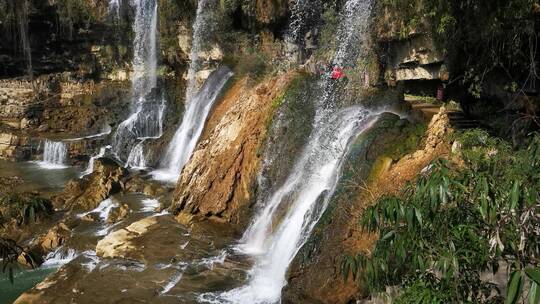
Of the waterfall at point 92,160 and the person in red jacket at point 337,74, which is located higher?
the person in red jacket at point 337,74

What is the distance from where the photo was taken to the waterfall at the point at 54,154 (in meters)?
18.4

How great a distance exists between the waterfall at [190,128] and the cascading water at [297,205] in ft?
18.0

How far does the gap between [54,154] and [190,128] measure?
594 cm

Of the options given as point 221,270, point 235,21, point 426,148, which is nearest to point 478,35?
point 426,148

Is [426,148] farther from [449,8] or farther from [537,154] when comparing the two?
[537,154]

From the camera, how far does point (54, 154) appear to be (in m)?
18.6

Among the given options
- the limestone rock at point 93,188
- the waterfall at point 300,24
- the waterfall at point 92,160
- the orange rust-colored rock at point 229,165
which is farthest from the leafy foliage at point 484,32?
the waterfall at point 92,160

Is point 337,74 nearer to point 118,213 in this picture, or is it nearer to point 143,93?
point 118,213

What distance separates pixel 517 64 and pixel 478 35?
0.93 meters

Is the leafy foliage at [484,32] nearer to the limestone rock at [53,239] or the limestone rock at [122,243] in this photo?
the limestone rock at [122,243]

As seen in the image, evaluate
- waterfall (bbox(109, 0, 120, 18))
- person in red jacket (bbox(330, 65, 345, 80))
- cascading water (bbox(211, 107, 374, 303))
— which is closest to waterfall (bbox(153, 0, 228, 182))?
waterfall (bbox(109, 0, 120, 18))

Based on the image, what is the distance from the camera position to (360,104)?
11414 millimetres

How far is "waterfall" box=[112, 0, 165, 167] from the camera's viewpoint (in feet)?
60.7

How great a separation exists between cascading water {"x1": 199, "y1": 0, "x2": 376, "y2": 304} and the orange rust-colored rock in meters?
1.04
